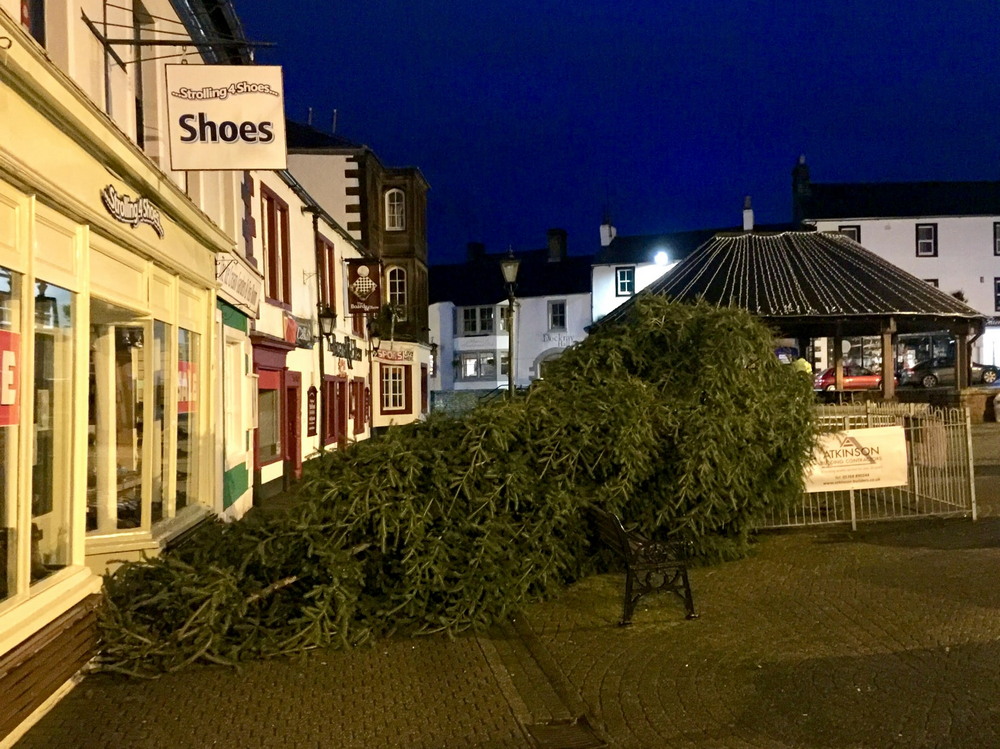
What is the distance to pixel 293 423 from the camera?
55.5ft

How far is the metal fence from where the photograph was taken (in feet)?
34.8

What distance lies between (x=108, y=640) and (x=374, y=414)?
68.7ft

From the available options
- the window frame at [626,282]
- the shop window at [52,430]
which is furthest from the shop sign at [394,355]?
the shop window at [52,430]

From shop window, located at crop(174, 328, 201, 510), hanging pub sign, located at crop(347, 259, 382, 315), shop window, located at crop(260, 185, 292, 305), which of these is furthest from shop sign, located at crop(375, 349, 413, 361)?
shop window, located at crop(174, 328, 201, 510)

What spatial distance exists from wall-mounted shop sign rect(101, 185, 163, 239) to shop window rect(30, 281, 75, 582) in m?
1.02

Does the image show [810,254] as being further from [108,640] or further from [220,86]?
[108,640]

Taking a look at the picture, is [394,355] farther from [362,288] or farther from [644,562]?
[644,562]

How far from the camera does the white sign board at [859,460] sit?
394 inches

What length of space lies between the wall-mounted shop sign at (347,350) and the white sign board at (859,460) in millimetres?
12383

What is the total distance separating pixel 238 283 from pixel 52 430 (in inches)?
233

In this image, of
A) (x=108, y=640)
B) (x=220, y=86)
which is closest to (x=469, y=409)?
(x=108, y=640)

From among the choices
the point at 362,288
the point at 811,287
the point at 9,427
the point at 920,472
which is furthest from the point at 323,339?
the point at 9,427

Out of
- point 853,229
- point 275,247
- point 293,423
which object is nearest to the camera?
point 275,247

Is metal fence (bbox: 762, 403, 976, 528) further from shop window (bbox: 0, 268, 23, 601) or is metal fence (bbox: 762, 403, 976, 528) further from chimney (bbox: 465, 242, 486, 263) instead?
chimney (bbox: 465, 242, 486, 263)
